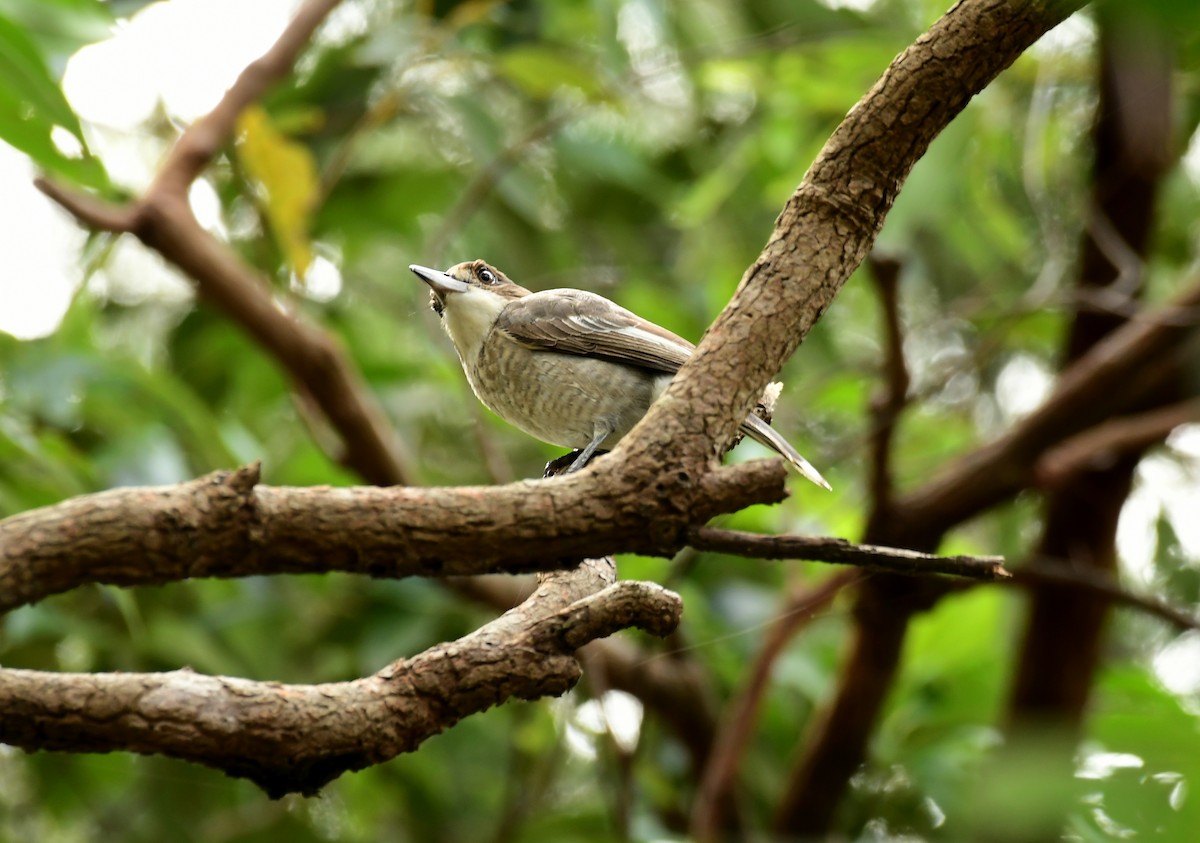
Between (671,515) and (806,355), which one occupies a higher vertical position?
(806,355)

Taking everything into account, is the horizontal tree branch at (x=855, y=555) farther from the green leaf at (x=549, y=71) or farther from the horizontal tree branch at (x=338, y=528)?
the green leaf at (x=549, y=71)

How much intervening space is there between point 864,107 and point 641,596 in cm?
80

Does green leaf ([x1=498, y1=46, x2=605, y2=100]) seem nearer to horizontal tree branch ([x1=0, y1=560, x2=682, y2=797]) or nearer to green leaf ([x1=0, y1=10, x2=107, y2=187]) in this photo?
green leaf ([x1=0, y1=10, x2=107, y2=187])

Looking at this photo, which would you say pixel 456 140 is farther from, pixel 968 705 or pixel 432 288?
pixel 968 705

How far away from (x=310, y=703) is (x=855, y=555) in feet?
2.58

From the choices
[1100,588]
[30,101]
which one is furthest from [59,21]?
[1100,588]

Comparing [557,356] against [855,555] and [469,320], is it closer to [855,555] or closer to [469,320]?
[469,320]

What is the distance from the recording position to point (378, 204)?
508cm

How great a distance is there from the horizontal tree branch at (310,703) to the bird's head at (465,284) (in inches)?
57.3

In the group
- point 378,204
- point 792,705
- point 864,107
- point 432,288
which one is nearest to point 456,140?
point 378,204

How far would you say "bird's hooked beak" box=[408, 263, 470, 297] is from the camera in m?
3.15

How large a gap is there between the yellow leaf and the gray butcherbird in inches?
31.6

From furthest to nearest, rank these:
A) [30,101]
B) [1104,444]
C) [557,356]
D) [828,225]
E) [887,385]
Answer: [1104,444]
[887,385]
[557,356]
[30,101]
[828,225]

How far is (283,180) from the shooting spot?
3.87 meters
